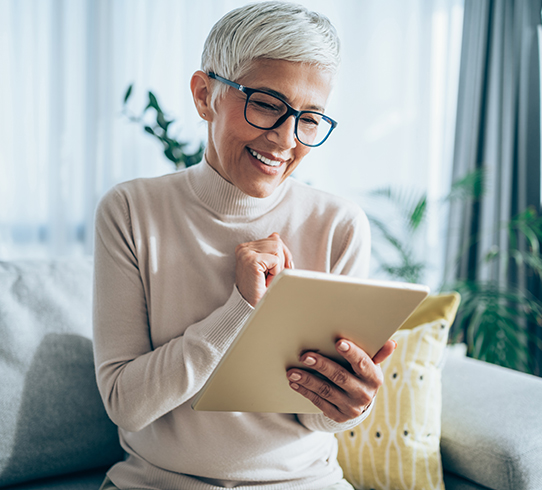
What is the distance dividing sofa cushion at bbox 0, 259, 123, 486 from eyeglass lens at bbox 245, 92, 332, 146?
0.68 meters

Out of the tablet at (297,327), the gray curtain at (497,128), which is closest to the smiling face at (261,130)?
the tablet at (297,327)

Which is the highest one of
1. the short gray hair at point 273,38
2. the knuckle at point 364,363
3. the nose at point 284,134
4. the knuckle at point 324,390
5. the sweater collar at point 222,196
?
the short gray hair at point 273,38

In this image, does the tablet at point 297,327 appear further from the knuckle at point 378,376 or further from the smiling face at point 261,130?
the smiling face at point 261,130

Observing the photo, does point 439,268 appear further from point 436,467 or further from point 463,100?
point 436,467

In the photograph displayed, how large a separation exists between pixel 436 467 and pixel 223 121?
896 millimetres

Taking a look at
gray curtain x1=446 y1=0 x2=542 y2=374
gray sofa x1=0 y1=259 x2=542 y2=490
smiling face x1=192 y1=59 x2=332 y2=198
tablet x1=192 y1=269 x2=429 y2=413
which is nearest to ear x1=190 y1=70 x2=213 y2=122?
smiling face x1=192 y1=59 x2=332 y2=198

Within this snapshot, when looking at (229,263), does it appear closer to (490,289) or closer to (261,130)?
(261,130)

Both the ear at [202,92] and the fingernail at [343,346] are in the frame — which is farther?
the ear at [202,92]

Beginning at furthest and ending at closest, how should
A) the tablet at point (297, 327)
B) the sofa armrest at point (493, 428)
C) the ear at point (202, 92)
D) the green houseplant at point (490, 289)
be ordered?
the green houseplant at point (490, 289) → the sofa armrest at point (493, 428) → the ear at point (202, 92) → the tablet at point (297, 327)

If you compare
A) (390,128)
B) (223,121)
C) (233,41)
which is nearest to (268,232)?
(223,121)

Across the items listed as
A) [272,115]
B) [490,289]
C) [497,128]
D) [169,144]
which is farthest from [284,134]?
[497,128]

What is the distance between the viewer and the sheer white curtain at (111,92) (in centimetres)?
201

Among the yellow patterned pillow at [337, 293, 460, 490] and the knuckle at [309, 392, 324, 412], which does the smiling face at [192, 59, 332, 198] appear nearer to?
the knuckle at [309, 392, 324, 412]

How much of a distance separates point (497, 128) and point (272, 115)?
2.31 metres
